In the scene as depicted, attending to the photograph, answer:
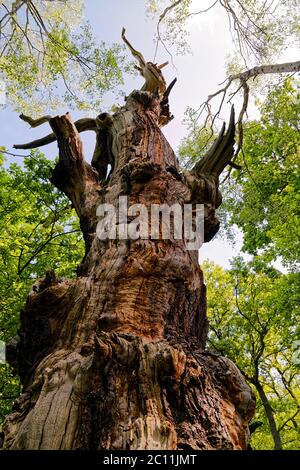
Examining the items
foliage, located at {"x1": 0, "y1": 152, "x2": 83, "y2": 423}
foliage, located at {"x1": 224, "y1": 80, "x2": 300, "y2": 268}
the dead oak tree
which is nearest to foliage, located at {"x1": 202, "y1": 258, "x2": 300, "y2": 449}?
foliage, located at {"x1": 224, "y1": 80, "x2": 300, "y2": 268}

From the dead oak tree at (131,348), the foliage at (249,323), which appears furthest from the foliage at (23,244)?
the foliage at (249,323)

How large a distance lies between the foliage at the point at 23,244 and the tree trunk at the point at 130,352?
5053 mm

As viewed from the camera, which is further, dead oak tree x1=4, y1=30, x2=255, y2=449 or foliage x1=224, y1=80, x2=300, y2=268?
foliage x1=224, y1=80, x2=300, y2=268

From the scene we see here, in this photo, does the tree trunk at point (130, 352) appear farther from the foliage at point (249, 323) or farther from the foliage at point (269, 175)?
the foliage at point (249, 323)

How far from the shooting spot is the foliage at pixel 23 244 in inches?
323

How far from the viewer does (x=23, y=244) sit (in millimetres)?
9273

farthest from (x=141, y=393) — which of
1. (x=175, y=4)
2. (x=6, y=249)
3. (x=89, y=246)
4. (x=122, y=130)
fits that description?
(x=175, y=4)

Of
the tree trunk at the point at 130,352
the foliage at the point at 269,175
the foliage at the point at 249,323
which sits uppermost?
the foliage at the point at 269,175

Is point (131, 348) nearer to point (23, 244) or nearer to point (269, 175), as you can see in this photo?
point (23, 244)

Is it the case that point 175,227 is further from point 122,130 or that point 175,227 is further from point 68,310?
point 122,130

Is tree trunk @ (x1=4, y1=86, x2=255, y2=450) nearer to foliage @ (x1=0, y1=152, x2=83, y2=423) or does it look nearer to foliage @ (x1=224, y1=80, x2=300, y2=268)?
foliage @ (x1=0, y1=152, x2=83, y2=423)

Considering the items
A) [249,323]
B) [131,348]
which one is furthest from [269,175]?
[131,348]

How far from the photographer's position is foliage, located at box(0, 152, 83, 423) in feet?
26.9

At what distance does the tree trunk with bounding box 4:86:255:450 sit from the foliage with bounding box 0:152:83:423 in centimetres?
505
